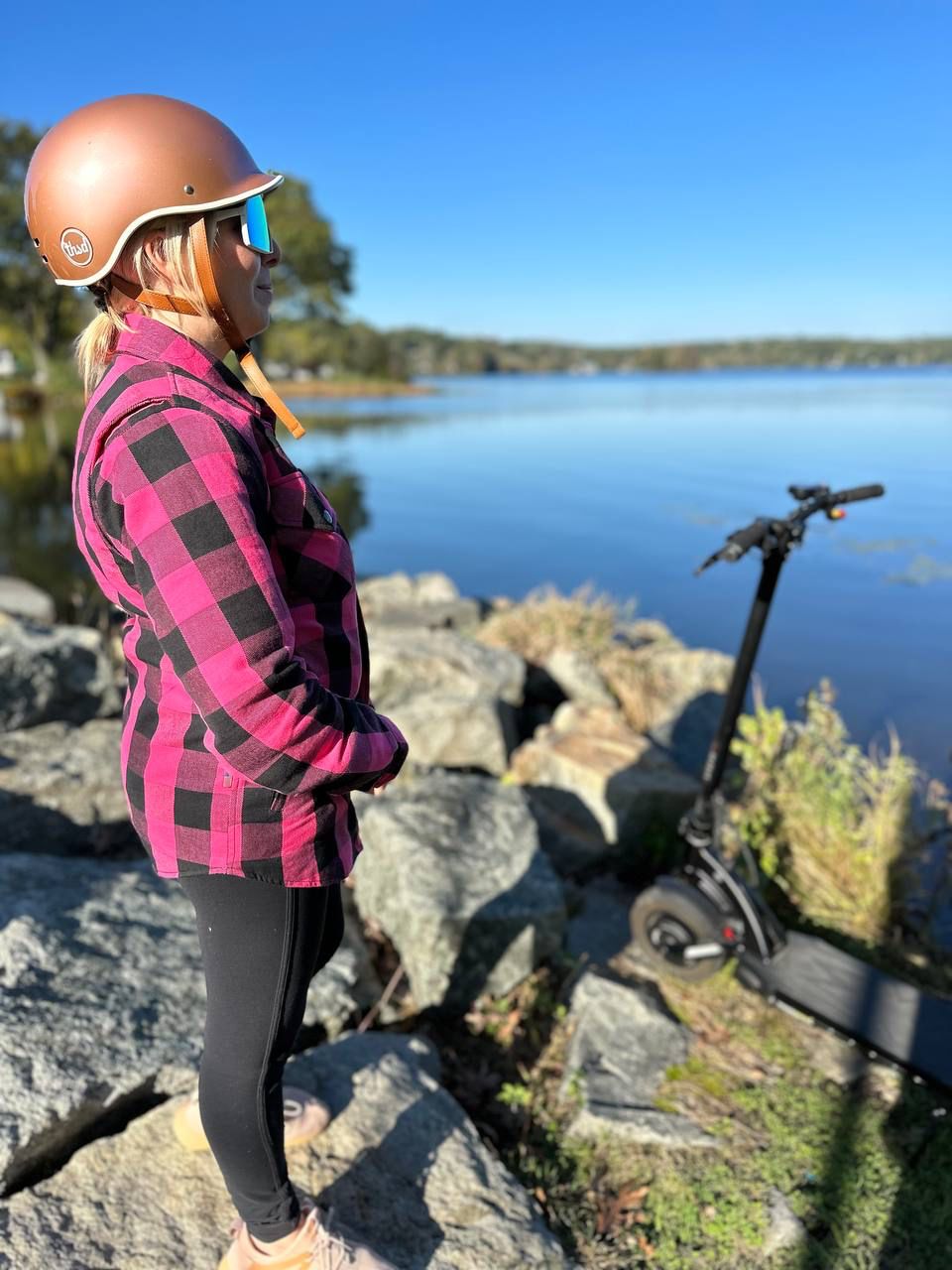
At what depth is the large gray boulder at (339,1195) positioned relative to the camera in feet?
6.58

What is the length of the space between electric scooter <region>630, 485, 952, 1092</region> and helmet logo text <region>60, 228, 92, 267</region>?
2156 mm

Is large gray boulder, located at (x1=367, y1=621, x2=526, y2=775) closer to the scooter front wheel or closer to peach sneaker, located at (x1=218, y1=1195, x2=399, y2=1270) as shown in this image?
the scooter front wheel

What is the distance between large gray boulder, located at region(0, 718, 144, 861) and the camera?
3807 mm

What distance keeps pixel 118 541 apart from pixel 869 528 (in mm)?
16227

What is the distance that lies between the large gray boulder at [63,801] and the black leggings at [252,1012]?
7.70 feet

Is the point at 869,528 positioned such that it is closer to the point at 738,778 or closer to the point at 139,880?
the point at 738,778

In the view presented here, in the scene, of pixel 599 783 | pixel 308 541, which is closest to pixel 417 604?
pixel 599 783

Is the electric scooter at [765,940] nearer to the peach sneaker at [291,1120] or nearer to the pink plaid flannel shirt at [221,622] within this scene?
the peach sneaker at [291,1120]

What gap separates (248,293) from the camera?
4.95 ft

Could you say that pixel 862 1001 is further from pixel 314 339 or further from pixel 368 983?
pixel 314 339

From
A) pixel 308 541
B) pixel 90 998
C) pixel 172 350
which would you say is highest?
pixel 172 350

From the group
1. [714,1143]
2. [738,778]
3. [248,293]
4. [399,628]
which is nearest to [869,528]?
[399,628]

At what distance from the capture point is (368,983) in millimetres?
3211

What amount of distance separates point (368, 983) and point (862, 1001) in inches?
74.6
